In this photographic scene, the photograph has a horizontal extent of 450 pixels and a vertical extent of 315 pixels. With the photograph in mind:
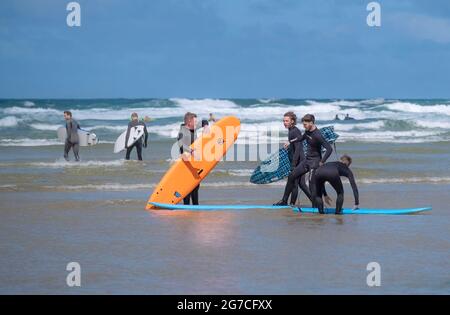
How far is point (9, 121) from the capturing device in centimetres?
4659

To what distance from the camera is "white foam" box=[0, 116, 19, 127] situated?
147 ft

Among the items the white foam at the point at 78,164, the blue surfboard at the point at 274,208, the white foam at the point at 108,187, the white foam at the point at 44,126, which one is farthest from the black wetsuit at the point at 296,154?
the white foam at the point at 44,126

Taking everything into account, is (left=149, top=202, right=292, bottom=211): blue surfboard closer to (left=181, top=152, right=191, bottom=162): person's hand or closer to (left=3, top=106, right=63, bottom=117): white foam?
(left=181, top=152, right=191, bottom=162): person's hand

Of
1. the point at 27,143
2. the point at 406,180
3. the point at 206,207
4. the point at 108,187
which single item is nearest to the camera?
the point at 206,207

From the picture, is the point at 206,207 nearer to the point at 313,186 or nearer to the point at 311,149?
the point at 313,186

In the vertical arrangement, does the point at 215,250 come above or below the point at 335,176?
below

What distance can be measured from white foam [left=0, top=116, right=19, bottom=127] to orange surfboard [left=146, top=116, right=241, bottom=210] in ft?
110

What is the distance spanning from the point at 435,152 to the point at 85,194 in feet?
44.1

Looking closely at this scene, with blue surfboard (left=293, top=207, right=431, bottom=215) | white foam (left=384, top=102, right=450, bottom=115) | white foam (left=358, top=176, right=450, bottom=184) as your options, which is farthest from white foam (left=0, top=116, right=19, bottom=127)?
blue surfboard (left=293, top=207, right=431, bottom=215)

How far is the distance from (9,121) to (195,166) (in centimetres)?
3614

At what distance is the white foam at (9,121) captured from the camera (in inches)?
1764

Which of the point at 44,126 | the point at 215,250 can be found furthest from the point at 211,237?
the point at 44,126
